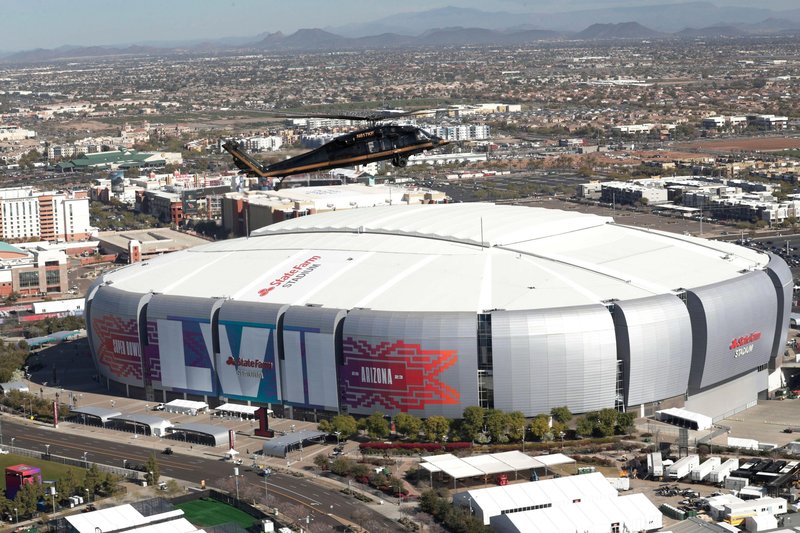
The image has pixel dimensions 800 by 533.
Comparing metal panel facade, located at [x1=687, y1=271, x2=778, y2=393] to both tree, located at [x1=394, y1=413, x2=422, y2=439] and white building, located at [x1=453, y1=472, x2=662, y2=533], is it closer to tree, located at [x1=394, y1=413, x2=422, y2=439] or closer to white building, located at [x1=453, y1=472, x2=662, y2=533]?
tree, located at [x1=394, y1=413, x2=422, y2=439]

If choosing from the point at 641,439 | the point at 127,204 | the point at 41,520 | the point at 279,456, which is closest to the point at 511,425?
the point at 641,439

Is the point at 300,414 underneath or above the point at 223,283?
underneath

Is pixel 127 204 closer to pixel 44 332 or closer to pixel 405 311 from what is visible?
pixel 44 332

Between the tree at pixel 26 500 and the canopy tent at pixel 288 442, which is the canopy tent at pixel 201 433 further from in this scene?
the tree at pixel 26 500

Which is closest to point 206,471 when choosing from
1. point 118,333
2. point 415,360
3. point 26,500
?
point 26,500

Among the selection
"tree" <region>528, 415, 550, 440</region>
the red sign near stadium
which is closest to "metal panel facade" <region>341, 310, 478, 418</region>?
the red sign near stadium
